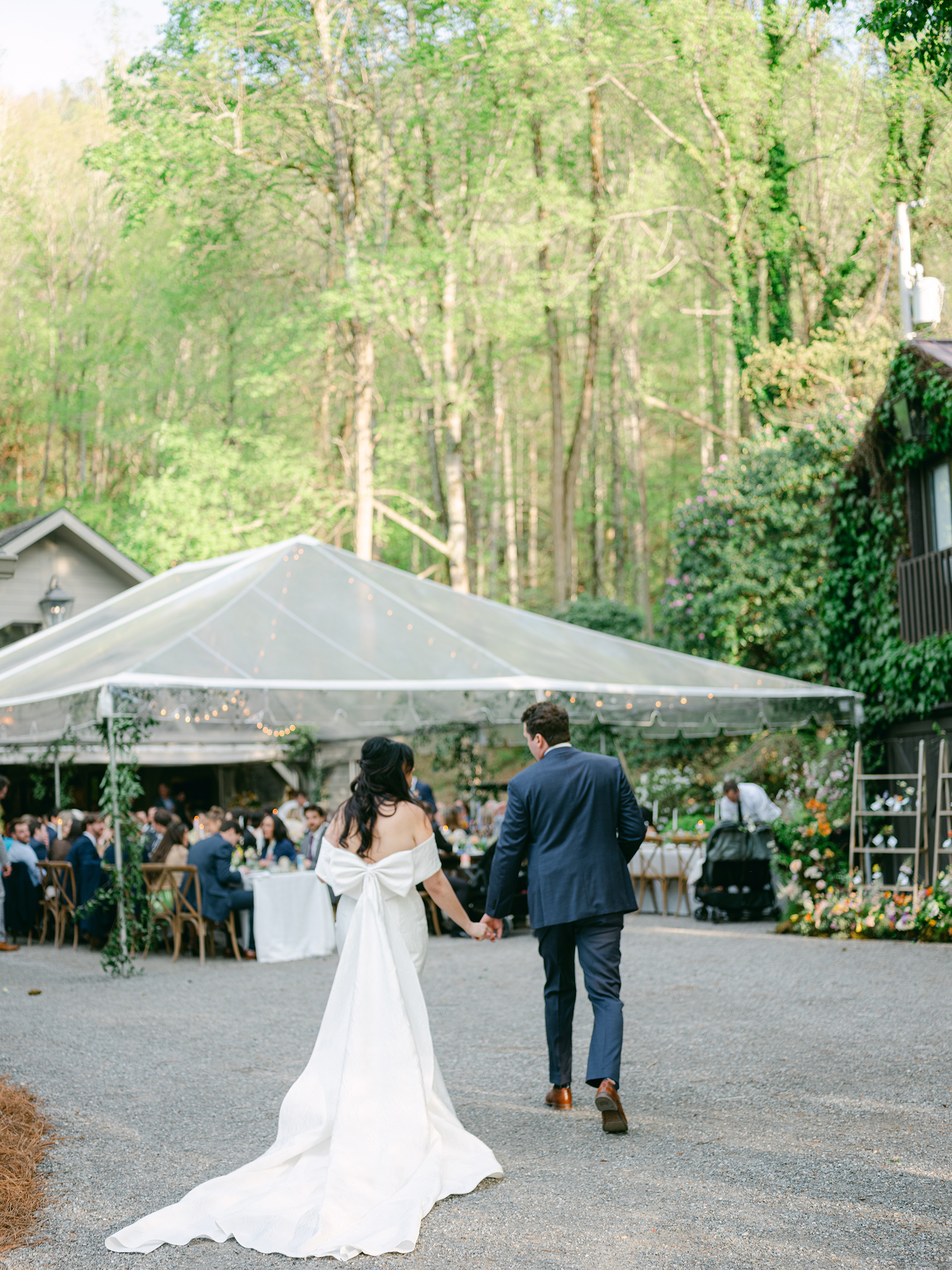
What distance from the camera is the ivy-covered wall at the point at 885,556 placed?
14102 mm

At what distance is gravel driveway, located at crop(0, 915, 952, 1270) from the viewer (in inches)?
160

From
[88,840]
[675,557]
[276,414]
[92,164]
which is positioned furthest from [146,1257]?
[276,414]

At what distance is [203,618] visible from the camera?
13.6 metres

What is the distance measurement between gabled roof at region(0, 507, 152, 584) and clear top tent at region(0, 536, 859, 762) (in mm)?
7044

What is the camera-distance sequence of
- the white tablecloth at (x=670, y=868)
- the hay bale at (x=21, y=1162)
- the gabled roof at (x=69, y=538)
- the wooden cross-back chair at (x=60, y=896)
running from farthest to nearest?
the gabled roof at (x=69, y=538), the white tablecloth at (x=670, y=868), the wooden cross-back chair at (x=60, y=896), the hay bale at (x=21, y=1162)

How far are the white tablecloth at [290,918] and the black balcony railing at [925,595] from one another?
716 cm

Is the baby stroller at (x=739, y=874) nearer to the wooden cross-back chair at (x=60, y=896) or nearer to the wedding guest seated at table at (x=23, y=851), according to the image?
the wooden cross-back chair at (x=60, y=896)

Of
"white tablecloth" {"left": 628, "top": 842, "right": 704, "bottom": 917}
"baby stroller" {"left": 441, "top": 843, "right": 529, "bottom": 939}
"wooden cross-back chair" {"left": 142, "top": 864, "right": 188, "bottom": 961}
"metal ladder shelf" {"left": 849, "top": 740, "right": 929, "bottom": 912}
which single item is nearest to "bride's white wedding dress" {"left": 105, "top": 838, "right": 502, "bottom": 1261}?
"wooden cross-back chair" {"left": 142, "top": 864, "right": 188, "bottom": 961}

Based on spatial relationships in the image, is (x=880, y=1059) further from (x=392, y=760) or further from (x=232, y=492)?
(x=232, y=492)

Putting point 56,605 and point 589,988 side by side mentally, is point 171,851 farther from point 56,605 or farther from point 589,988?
point 56,605

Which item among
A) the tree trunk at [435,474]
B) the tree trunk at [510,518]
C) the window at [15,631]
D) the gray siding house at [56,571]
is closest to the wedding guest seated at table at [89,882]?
the gray siding house at [56,571]

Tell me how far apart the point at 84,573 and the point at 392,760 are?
20.8 m

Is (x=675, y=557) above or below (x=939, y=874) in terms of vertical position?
above

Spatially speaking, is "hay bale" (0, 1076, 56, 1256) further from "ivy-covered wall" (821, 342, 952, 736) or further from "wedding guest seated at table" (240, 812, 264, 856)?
"ivy-covered wall" (821, 342, 952, 736)
